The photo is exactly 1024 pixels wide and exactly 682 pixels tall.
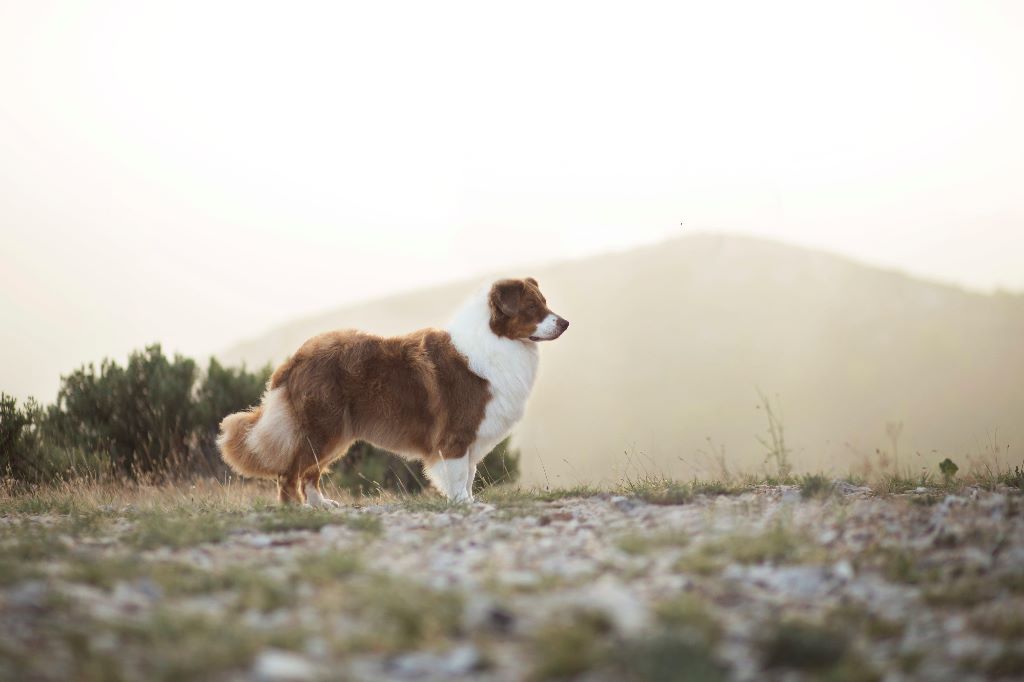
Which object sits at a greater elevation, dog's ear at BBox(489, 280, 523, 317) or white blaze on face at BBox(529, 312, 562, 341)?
dog's ear at BBox(489, 280, 523, 317)

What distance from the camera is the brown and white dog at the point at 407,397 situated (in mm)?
7750

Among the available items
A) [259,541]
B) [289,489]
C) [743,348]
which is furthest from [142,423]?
[743,348]

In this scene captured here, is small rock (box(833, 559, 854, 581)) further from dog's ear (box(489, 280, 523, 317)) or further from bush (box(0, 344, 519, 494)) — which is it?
bush (box(0, 344, 519, 494))

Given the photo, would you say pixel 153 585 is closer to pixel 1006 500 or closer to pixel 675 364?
pixel 1006 500

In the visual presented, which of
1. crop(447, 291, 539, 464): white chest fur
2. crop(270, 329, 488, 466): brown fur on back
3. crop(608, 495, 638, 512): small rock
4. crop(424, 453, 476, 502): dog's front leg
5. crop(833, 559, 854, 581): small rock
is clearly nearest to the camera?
crop(833, 559, 854, 581): small rock

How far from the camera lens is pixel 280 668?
314 cm

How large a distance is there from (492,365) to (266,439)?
209 centimetres

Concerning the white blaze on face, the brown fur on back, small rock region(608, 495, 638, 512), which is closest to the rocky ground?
small rock region(608, 495, 638, 512)

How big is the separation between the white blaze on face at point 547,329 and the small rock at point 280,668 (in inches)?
210

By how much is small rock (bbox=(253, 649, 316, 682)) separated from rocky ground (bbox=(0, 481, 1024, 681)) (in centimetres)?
1

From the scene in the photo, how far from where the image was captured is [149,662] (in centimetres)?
327

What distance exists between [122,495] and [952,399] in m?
48.3

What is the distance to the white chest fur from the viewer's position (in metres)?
8.28

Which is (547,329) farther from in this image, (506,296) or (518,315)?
(506,296)
